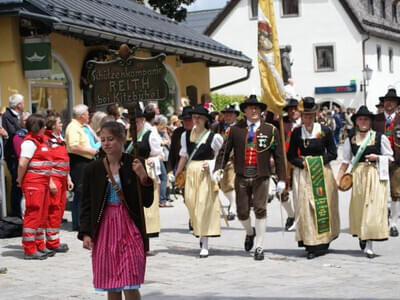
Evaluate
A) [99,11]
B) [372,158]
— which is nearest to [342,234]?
[372,158]

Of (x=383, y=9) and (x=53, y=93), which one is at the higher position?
(x=383, y=9)

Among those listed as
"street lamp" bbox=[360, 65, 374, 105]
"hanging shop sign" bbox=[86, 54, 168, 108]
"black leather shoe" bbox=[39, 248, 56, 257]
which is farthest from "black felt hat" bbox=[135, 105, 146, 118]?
"street lamp" bbox=[360, 65, 374, 105]

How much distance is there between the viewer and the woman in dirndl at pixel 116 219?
5996 millimetres

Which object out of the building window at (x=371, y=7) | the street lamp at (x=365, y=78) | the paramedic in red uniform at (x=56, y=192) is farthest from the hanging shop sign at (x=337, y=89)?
the paramedic in red uniform at (x=56, y=192)

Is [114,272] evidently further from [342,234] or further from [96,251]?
[342,234]

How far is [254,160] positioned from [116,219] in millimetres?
4215

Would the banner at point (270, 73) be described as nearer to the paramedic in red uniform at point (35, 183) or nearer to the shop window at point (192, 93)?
the paramedic in red uniform at point (35, 183)

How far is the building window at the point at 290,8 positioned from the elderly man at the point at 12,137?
36.1m

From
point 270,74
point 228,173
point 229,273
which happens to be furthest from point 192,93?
point 229,273

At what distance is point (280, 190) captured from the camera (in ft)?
32.7

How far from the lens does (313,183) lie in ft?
32.9

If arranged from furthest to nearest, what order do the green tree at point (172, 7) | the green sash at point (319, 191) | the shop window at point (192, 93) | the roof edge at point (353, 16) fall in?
the roof edge at point (353, 16), the green tree at point (172, 7), the shop window at point (192, 93), the green sash at point (319, 191)

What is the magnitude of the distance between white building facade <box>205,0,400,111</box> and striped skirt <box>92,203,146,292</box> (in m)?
38.9

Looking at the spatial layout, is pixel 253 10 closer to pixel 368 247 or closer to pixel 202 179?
pixel 202 179
